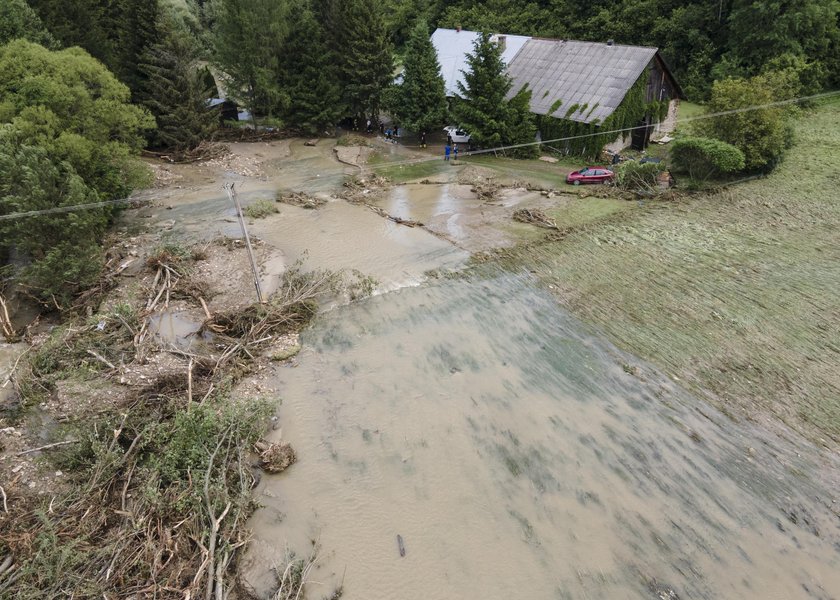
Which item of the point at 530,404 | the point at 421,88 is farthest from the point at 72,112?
the point at 530,404

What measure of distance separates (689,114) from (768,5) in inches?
352

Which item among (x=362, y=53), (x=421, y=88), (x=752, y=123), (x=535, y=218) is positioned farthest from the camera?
(x=362, y=53)

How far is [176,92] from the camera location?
107 ft

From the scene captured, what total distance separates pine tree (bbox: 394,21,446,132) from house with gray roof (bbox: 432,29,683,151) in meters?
1.92

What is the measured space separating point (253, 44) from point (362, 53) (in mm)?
7731

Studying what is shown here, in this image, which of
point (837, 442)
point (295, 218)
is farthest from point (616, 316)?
point (295, 218)

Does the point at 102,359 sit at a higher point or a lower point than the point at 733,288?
lower

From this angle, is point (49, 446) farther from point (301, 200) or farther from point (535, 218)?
point (535, 218)

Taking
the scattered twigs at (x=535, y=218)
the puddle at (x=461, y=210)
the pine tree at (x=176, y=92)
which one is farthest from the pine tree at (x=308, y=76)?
the scattered twigs at (x=535, y=218)

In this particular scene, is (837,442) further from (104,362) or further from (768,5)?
(768,5)

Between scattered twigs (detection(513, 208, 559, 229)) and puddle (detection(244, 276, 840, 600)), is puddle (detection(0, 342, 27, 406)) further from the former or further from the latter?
scattered twigs (detection(513, 208, 559, 229))

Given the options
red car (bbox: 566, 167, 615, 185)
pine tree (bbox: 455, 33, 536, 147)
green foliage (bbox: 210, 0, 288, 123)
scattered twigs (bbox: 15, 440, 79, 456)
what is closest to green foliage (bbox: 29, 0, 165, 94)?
green foliage (bbox: 210, 0, 288, 123)

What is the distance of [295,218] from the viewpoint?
26516 millimetres

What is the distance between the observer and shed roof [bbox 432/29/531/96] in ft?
124
